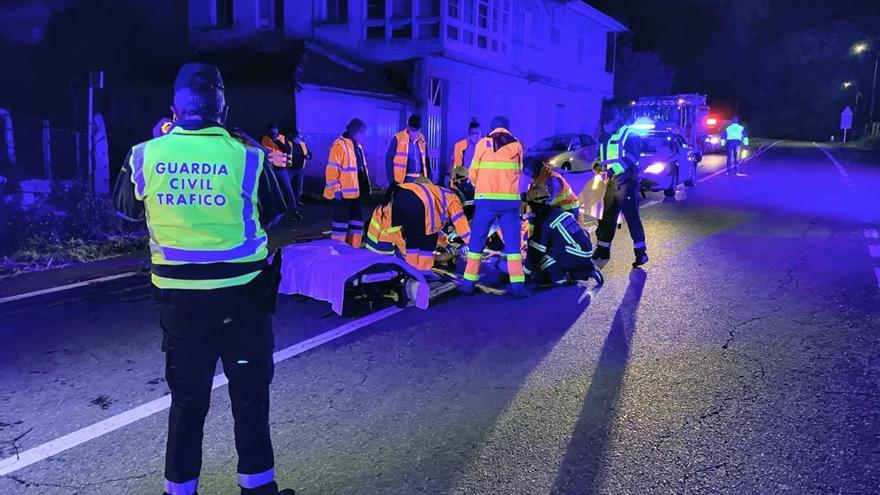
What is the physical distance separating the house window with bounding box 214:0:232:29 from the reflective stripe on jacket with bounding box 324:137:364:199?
564 inches

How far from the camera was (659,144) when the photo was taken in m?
16.5

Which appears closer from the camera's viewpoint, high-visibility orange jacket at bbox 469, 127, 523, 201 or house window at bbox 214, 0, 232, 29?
high-visibility orange jacket at bbox 469, 127, 523, 201

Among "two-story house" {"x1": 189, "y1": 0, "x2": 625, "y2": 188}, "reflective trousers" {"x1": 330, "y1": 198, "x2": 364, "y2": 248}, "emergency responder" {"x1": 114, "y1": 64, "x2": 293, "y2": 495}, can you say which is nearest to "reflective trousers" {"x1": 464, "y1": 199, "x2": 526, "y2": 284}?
"reflective trousers" {"x1": 330, "y1": 198, "x2": 364, "y2": 248}

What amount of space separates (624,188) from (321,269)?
13.5 ft

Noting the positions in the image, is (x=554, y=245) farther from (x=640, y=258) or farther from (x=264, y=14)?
(x=264, y=14)

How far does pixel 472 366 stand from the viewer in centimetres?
487

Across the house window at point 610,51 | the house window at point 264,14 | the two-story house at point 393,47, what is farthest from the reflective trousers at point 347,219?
the house window at point 610,51

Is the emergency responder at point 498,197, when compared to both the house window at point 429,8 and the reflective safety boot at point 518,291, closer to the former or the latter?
the reflective safety boot at point 518,291

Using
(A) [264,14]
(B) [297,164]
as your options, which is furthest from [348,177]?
(A) [264,14]

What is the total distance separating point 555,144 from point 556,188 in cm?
1359

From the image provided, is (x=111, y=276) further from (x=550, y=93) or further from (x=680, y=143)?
(x=550, y=93)

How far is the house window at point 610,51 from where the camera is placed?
1399 inches

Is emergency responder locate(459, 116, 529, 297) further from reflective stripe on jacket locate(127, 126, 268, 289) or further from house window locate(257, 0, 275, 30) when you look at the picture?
house window locate(257, 0, 275, 30)

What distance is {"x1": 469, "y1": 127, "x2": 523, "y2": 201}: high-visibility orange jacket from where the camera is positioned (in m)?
6.54
